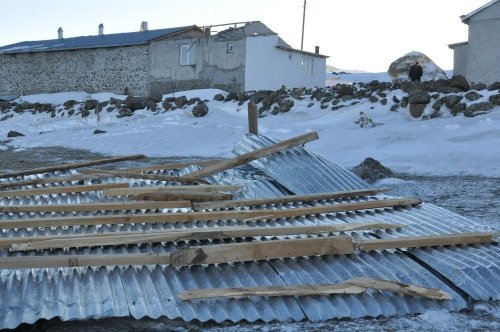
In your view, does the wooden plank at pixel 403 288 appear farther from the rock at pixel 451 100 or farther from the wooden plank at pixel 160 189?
the rock at pixel 451 100

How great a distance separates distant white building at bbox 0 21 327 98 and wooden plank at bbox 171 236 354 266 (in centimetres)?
3243

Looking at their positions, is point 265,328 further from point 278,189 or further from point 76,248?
point 278,189

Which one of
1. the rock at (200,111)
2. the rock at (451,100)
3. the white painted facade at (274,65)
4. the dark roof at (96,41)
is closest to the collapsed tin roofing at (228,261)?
the rock at (451,100)

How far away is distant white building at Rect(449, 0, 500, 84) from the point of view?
93.9 feet

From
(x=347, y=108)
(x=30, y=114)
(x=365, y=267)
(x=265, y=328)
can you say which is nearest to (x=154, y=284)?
(x=265, y=328)

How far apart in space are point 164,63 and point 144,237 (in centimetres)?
3591

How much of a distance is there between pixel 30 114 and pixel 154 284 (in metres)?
31.3

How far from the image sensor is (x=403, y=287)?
5195mm

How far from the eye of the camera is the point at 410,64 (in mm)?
39281

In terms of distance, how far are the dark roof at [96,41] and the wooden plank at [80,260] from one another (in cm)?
3717

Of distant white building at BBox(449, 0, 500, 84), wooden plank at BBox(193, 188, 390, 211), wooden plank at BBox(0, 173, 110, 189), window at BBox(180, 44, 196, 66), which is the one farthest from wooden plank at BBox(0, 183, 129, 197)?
window at BBox(180, 44, 196, 66)

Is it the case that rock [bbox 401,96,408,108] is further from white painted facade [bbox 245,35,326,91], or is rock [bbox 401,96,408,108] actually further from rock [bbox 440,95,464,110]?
white painted facade [bbox 245,35,326,91]

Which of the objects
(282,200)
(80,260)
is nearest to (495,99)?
(282,200)

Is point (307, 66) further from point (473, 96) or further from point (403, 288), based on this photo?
point (403, 288)
